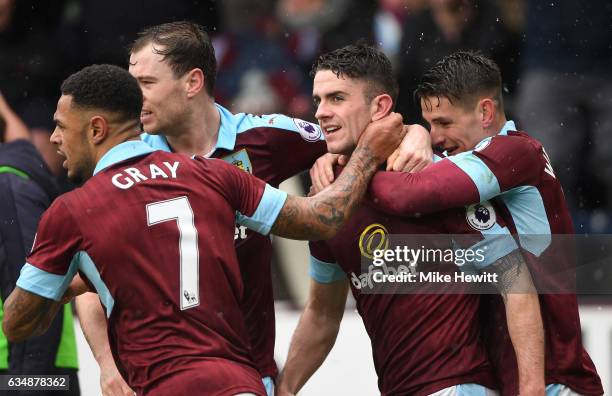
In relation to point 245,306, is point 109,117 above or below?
above

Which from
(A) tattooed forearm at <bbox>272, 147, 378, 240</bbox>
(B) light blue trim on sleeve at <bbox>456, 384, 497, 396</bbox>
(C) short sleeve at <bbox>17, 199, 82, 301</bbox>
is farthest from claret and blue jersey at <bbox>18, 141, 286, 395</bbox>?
(B) light blue trim on sleeve at <bbox>456, 384, 497, 396</bbox>

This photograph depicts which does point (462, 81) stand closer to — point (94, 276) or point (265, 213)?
point (265, 213)

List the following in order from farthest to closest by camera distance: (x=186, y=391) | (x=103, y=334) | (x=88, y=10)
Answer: (x=88, y=10) < (x=103, y=334) < (x=186, y=391)

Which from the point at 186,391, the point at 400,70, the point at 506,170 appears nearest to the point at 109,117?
the point at 186,391

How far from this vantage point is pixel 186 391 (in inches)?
160

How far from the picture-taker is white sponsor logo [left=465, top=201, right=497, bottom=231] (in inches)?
179

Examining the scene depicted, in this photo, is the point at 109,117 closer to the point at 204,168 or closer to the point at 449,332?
the point at 204,168

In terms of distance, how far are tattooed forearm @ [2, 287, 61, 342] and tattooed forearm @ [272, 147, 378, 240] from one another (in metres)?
0.82

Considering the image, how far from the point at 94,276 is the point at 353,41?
4.16 m

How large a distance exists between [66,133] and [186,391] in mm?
986

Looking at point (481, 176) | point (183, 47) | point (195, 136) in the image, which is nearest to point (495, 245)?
point (481, 176)

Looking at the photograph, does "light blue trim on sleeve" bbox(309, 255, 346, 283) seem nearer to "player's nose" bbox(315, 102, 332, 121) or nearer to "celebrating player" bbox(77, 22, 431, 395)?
"celebrating player" bbox(77, 22, 431, 395)

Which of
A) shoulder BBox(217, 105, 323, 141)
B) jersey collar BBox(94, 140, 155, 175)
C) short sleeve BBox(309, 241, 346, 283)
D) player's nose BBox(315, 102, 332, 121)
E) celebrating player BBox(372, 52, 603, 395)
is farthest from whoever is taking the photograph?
shoulder BBox(217, 105, 323, 141)

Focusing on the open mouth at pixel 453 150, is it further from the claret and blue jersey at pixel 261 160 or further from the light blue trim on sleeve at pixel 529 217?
the claret and blue jersey at pixel 261 160
